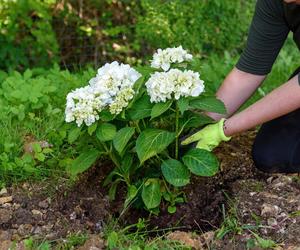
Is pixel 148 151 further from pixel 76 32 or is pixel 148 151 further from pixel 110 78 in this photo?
pixel 76 32

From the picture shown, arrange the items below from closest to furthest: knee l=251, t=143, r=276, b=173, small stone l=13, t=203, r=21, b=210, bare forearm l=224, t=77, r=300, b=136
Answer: bare forearm l=224, t=77, r=300, b=136 < small stone l=13, t=203, r=21, b=210 < knee l=251, t=143, r=276, b=173

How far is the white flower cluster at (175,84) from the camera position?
217 centimetres

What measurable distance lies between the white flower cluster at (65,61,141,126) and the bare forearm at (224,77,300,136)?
51cm

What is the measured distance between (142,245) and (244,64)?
99 cm

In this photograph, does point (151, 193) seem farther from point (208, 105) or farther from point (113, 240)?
point (208, 105)

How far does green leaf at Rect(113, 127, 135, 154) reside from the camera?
227 cm

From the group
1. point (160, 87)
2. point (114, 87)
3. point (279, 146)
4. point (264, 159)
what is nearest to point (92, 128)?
point (114, 87)

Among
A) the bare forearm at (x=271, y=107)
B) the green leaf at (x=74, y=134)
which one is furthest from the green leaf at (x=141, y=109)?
the bare forearm at (x=271, y=107)

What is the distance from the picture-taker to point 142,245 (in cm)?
232

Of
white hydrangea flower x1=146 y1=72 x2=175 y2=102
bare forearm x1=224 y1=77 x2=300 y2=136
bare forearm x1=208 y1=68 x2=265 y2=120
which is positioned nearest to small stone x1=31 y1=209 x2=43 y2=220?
white hydrangea flower x1=146 y1=72 x2=175 y2=102

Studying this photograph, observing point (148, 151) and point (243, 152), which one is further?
point (243, 152)

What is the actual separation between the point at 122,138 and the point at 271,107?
25.4 inches

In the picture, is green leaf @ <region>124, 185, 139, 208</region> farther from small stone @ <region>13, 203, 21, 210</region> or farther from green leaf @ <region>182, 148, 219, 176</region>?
small stone @ <region>13, 203, 21, 210</region>

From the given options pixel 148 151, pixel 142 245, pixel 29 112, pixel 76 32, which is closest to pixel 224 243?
pixel 142 245
